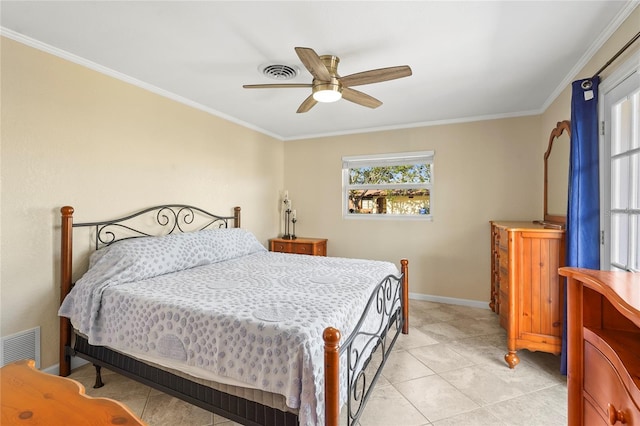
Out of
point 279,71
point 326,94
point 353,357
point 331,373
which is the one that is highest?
point 279,71

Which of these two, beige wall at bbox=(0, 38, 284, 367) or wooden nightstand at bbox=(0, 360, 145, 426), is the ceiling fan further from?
wooden nightstand at bbox=(0, 360, 145, 426)

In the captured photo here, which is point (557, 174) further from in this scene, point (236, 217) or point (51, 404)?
point (51, 404)

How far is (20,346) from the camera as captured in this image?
6.46ft

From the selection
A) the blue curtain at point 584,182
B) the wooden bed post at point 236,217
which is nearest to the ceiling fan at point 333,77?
the blue curtain at point 584,182

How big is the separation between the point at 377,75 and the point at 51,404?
2152 mm

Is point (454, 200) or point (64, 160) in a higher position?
point (64, 160)

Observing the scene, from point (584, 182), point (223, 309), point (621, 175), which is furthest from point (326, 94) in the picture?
point (621, 175)

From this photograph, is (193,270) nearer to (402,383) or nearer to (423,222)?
(402,383)

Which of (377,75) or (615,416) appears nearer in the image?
(615,416)

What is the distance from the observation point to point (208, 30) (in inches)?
74.4

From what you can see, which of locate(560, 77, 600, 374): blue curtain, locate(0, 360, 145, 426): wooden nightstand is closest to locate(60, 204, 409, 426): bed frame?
locate(0, 360, 145, 426): wooden nightstand

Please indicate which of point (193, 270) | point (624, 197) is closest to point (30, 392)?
point (193, 270)

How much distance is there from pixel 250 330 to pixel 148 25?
1.98 meters

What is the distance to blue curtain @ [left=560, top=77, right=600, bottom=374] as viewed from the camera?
6.34 ft
